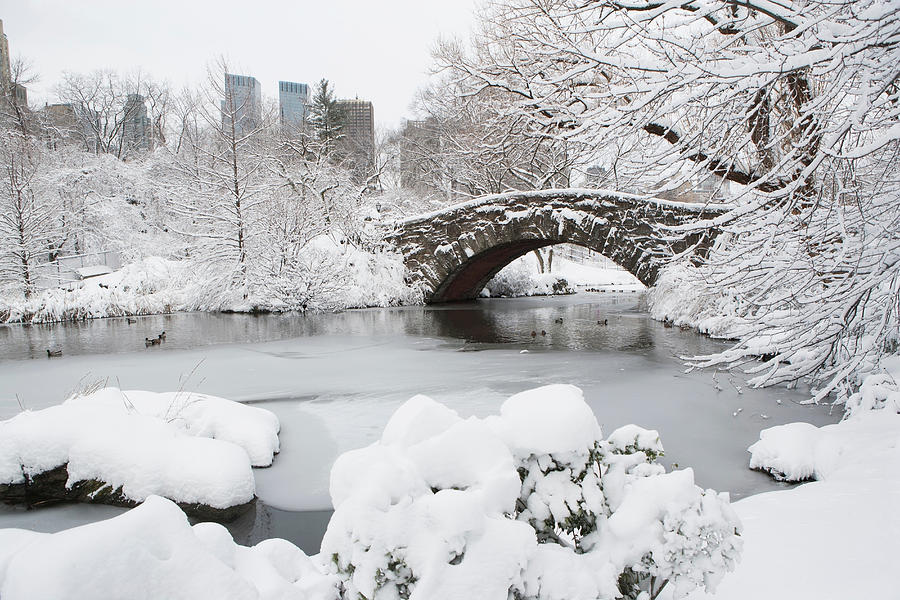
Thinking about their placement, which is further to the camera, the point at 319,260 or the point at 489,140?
the point at 319,260

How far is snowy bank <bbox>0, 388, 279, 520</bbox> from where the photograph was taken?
3.29 metres

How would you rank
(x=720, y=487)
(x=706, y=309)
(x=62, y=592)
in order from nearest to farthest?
1. (x=62, y=592)
2. (x=720, y=487)
3. (x=706, y=309)

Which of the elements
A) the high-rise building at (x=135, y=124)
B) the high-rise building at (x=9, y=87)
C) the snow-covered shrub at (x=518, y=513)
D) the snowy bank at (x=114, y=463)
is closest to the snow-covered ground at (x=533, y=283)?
the snowy bank at (x=114, y=463)

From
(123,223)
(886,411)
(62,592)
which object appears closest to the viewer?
(62,592)

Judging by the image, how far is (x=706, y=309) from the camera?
9992 mm

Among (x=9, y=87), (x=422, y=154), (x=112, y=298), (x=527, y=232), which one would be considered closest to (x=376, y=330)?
(x=527, y=232)

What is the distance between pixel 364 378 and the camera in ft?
22.0

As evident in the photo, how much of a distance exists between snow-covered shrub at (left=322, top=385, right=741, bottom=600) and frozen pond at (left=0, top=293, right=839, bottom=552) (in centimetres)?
171

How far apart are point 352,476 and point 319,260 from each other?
46.3 ft

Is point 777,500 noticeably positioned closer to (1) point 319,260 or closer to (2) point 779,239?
(2) point 779,239

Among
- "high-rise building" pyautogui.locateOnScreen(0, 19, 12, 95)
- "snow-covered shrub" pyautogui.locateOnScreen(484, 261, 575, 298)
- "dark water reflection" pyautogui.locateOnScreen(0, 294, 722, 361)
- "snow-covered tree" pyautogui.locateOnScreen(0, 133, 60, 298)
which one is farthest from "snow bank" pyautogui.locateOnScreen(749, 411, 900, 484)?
"high-rise building" pyautogui.locateOnScreen(0, 19, 12, 95)

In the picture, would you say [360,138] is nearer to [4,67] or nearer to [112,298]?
[4,67]

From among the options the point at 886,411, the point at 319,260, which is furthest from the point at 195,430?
the point at 319,260

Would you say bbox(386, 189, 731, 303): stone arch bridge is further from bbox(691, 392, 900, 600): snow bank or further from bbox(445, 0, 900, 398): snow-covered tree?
bbox(691, 392, 900, 600): snow bank
